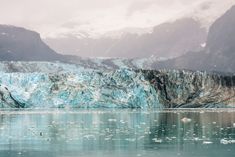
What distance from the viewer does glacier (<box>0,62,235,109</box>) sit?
13175 centimetres

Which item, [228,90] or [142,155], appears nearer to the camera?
[142,155]

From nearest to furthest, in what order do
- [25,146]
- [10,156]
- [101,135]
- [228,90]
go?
1. [10,156]
2. [25,146]
3. [101,135]
4. [228,90]

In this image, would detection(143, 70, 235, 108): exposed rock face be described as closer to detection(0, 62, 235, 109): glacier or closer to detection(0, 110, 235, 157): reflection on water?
detection(0, 62, 235, 109): glacier

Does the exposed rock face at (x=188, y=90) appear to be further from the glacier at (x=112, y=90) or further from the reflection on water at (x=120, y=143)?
the reflection on water at (x=120, y=143)

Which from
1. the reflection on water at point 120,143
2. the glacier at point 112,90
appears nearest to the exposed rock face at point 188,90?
the glacier at point 112,90

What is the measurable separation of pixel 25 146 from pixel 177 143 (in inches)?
452

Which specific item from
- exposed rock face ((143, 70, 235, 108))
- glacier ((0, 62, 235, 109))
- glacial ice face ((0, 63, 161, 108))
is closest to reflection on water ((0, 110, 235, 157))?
glacial ice face ((0, 63, 161, 108))

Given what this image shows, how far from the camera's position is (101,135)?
4806 cm

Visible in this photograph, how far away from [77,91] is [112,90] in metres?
8.92

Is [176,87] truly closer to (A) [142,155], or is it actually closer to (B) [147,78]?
(B) [147,78]

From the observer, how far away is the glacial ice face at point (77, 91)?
131250 millimetres

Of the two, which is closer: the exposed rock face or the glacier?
the glacier

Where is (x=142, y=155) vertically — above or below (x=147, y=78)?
below

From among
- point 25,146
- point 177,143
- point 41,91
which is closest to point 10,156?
point 25,146
